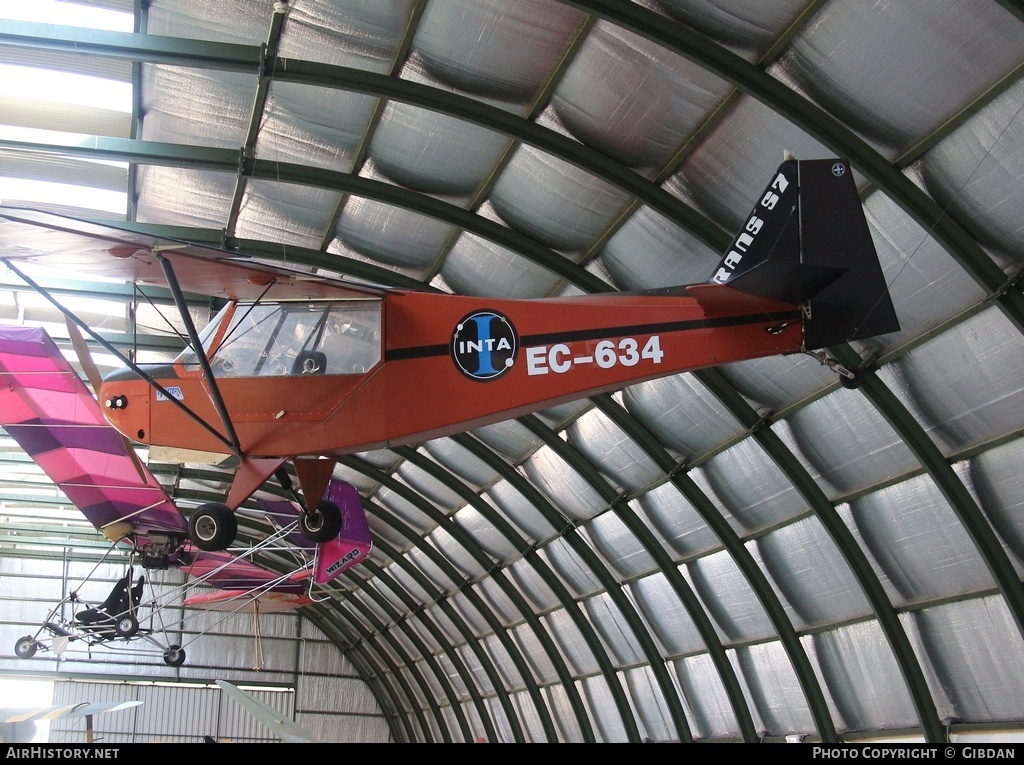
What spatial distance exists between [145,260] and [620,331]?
17.6ft

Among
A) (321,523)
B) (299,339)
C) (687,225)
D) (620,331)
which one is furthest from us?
(687,225)

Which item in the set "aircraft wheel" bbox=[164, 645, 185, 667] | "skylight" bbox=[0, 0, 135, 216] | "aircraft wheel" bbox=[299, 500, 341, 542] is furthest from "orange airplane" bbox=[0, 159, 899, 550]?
"aircraft wheel" bbox=[164, 645, 185, 667]

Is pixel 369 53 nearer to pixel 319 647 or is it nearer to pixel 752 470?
pixel 752 470

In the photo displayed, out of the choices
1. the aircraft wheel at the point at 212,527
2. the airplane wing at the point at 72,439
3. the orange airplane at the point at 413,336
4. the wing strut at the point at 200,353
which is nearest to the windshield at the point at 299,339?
the orange airplane at the point at 413,336

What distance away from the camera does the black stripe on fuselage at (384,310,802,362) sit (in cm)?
919

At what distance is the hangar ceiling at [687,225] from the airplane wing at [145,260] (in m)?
0.61

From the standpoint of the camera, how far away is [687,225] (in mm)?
12938

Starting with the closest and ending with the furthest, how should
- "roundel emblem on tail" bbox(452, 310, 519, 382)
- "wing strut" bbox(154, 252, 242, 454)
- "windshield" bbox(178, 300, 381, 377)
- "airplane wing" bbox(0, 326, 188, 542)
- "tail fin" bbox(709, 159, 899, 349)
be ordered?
"tail fin" bbox(709, 159, 899, 349) < "wing strut" bbox(154, 252, 242, 454) < "roundel emblem on tail" bbox(452, 310, 519, 382) < "windshield" bbox(178, 300, 381, 377) < "airplane wing" bbox(0, 326, 188, 542)

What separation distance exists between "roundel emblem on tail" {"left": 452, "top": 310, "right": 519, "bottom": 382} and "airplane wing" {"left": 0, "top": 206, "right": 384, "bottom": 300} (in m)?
1.18

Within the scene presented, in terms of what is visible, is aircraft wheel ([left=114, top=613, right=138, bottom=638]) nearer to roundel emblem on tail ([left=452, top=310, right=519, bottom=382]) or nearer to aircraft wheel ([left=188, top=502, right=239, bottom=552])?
aircraft wheel ([left=188, top=502, right=239, bottom=552])

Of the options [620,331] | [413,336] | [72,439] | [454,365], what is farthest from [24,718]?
[620,331]

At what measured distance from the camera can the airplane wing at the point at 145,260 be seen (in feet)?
31.6

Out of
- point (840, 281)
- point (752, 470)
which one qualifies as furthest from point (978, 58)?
point (752, 470)

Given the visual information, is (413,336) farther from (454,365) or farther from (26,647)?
(26,647)
